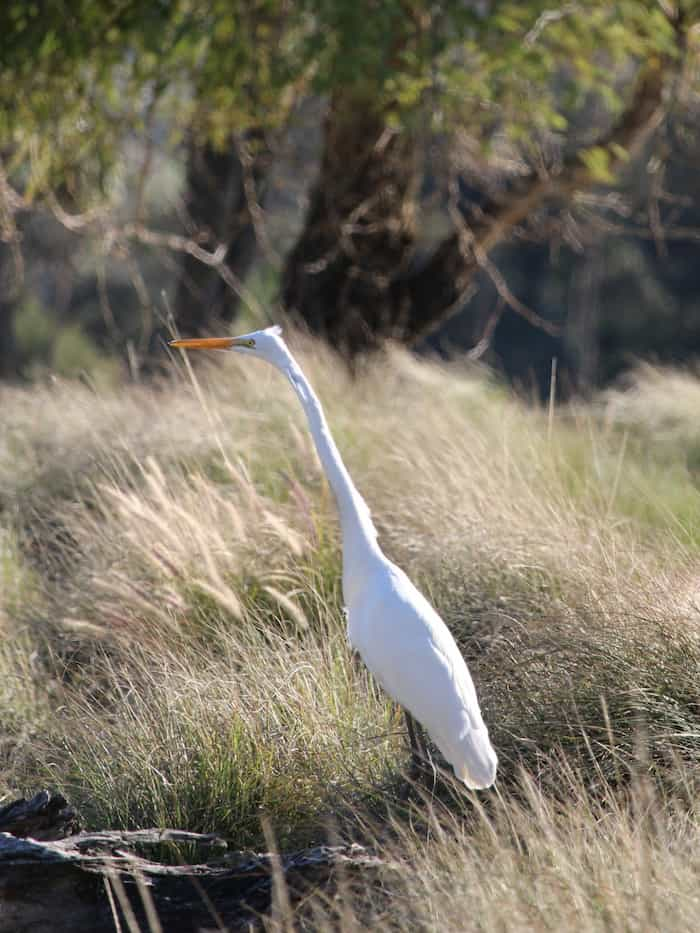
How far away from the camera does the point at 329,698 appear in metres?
3.86

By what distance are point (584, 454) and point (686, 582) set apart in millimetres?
2382

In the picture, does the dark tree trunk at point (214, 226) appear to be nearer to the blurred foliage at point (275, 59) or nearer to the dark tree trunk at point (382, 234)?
the dark tree trunk at point (382, 234)

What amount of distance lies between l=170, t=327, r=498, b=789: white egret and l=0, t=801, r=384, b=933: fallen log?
39 centimetres

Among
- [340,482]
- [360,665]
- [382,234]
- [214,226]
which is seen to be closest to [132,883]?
[340,482]

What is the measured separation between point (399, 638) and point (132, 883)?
3.17 feet

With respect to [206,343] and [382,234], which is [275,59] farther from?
[206,343]

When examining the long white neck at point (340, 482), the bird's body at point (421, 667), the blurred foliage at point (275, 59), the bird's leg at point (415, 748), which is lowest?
the bird's leg at point (415, 748)

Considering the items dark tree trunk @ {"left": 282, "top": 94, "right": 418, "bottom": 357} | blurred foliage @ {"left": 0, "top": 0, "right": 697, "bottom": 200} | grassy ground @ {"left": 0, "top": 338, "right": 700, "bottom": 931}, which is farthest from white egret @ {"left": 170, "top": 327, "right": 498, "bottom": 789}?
dark tree trunk @ {"left": 282, "top": 94, "right": 418, "bottom": 357}

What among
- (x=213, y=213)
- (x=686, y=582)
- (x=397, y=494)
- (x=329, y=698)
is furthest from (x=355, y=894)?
(x=213, y=213)

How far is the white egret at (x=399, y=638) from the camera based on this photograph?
319 cm

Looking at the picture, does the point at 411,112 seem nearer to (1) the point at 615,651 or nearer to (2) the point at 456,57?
(2) the point at 456,57

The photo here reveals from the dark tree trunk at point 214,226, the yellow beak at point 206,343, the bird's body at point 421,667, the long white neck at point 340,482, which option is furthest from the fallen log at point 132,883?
the dark tree trunk at point 214,226

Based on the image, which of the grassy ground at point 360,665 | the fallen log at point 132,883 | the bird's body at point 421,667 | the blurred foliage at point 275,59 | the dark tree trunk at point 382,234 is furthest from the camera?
the dark tree trunk at point 382,234

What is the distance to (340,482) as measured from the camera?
3596 mm
